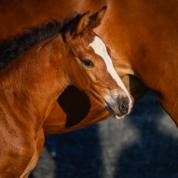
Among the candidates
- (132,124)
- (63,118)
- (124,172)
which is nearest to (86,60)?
(63,118)

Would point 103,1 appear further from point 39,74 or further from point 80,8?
point 39,74

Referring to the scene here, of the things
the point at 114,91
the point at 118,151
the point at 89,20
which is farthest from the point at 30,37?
the point at 118,151

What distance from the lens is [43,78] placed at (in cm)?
540

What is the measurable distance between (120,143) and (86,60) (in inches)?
121

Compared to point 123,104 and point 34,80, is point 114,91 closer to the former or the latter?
point 123,104

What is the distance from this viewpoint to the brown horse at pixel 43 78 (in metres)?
5.20

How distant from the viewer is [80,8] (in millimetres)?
5871

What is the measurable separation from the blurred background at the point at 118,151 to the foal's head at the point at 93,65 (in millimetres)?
2424

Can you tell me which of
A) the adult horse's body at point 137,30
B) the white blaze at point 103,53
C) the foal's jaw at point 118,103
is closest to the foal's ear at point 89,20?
the white blaze at point 103,53

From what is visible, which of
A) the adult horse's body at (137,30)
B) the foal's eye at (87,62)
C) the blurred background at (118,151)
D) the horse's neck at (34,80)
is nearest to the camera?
the foal's eye at (87,62)

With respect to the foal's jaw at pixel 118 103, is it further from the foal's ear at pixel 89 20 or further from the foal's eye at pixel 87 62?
the foal's ear at pixel 89 20

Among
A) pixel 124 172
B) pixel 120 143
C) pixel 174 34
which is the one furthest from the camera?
pixel 120 143

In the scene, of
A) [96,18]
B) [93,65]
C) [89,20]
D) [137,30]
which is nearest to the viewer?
[93,65]

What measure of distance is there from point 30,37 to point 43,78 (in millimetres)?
330
